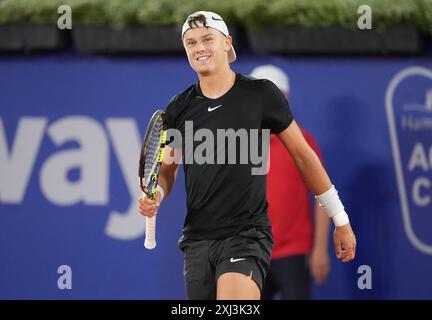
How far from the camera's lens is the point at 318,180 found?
4484 millimetres

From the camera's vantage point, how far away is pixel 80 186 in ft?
20.9

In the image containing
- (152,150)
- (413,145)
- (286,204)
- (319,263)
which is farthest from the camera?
(413,145)

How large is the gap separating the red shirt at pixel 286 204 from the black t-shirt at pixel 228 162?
1374 millimetres

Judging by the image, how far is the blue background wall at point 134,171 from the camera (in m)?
6.21

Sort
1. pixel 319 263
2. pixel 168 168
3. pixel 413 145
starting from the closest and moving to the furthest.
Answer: pixel 168 168
pixel 319 263
pixel 413 145

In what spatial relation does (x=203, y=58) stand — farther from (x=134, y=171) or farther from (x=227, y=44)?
(x=134, y=171)

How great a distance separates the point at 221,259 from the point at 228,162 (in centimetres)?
41

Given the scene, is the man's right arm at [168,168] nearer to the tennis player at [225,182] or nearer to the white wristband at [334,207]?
the tennis player at [225,182]

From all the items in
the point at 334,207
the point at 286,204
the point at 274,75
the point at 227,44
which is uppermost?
the point at 274,75

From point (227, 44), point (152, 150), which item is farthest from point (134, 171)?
point (227, 44)

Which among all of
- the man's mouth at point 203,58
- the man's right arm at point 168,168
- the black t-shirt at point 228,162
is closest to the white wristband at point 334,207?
the black t-shirt at point 228,162

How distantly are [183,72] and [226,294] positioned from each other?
2458 millimetres
